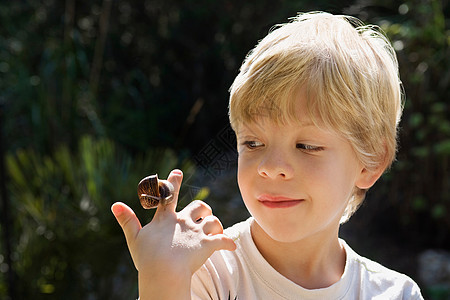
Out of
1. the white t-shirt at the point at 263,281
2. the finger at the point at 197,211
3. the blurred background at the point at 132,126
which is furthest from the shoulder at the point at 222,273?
the blurred background at the point at 132,126

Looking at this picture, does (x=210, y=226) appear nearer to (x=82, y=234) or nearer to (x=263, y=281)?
(x=263, y=281)

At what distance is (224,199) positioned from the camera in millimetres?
2408

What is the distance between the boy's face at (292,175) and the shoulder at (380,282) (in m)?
0.18

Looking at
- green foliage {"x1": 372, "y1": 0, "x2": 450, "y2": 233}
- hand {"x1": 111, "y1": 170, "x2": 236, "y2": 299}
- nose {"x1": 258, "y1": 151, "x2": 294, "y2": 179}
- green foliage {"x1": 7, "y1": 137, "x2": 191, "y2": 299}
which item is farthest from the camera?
green foliage {"x1": 372, "y1": 0, "x2": 450, "y2": 233}

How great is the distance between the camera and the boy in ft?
3.10

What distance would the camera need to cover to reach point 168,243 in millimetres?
858

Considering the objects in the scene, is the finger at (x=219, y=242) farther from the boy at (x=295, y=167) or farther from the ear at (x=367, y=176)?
the ear at (x=367, y=176)

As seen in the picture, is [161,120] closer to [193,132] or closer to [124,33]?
[193,132]

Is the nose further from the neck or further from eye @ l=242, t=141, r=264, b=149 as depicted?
the neck

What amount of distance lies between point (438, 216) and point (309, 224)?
2.68 m

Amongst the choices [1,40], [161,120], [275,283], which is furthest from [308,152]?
[1,40]

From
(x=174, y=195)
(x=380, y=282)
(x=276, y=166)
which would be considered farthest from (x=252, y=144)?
(x=380, y=282)

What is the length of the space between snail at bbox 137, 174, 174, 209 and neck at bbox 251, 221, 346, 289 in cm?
29

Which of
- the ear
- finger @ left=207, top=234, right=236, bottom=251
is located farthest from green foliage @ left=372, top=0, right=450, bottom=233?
finger @ left=207, top=234, right=236, bottom=251
